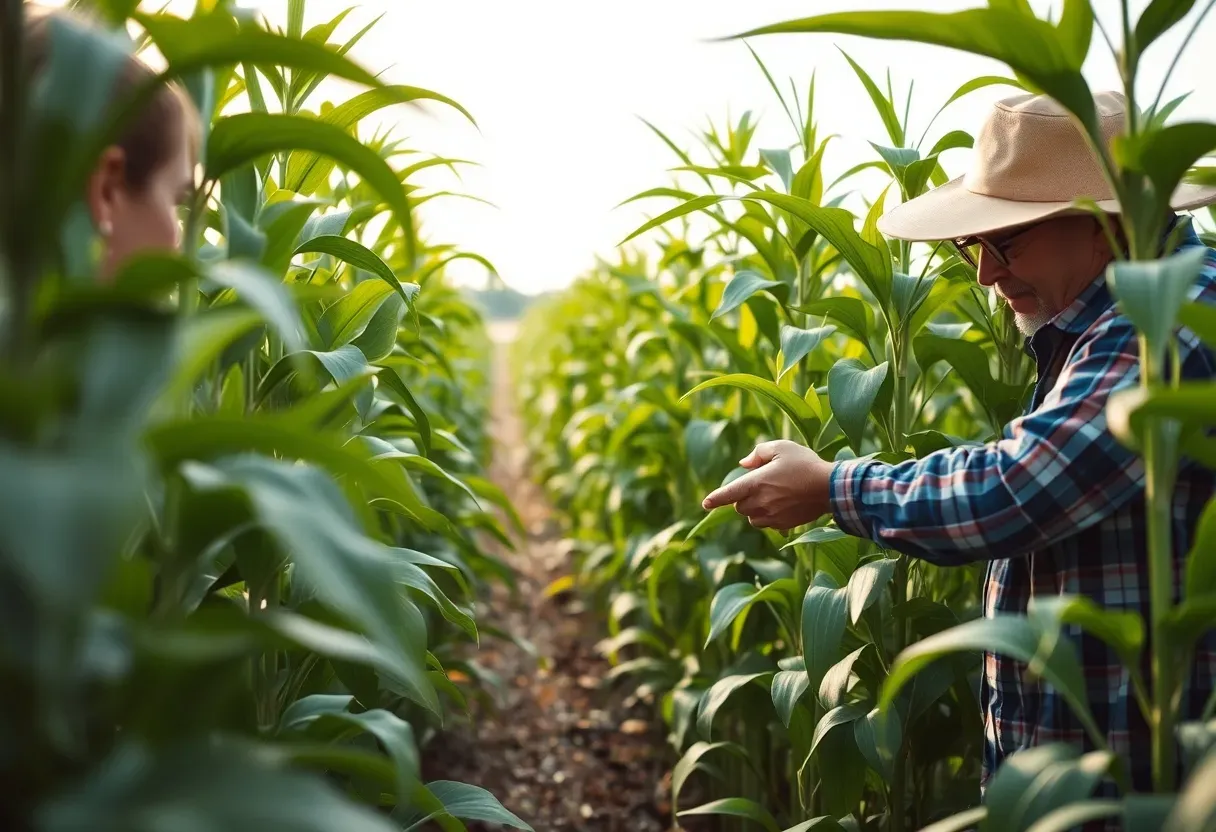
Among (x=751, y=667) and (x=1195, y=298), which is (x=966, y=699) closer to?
(x=751, y=667)

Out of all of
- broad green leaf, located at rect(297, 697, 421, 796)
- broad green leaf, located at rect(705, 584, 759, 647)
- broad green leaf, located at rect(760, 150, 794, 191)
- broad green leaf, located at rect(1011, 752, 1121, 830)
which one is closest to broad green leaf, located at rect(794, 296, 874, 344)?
broad green leaf, located at rect(760, 150, 794, 191)

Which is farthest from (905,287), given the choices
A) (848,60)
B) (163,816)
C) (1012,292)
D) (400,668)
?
(163,816)

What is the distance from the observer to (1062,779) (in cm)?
117

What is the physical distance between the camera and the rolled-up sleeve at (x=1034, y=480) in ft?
4.79

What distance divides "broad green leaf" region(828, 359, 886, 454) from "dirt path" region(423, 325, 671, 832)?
70.2 inches

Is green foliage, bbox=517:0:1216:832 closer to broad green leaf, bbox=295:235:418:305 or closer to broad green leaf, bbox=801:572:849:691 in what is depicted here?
broad green leaf, bbox=801:572:849:691

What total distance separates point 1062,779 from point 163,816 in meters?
0.93

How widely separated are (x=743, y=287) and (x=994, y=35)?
102 cm

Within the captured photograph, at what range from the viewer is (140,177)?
1187mm

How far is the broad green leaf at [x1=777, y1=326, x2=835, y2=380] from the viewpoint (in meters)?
2.06

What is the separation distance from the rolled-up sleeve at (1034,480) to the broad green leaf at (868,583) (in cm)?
27

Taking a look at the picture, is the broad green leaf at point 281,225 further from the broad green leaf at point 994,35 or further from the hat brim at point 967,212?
the hat brim at point 967,212

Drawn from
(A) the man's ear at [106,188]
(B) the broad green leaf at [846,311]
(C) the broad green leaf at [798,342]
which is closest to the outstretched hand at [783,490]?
(C) the broad green leaf at [798,342]

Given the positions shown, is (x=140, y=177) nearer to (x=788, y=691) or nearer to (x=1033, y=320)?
(x=1033, y=320)
